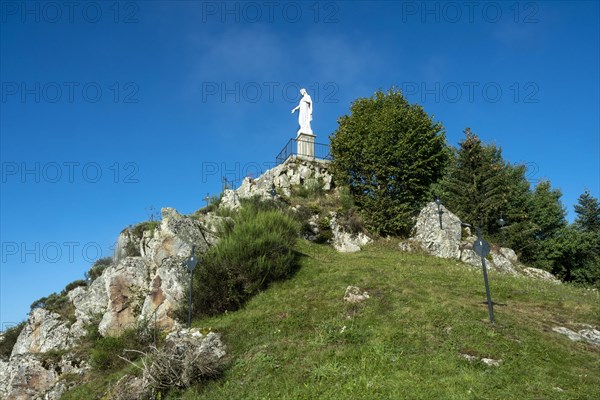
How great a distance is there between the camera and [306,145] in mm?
36125

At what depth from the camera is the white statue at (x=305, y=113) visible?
36.8m

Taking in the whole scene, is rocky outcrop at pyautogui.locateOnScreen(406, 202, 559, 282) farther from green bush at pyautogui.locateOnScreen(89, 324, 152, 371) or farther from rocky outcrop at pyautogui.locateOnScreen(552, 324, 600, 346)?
green bush at pyautogui.locateOnScreen(89, 324, 152, 371)

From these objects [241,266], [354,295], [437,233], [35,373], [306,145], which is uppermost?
[306,145]

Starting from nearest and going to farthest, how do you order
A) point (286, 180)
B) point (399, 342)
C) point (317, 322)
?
1. point (399, 342)
2. point (317, 322)
3. point (286, 180)

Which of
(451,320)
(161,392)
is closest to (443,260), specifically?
(451,320)

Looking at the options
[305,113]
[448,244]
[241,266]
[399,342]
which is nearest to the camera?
[399,342]

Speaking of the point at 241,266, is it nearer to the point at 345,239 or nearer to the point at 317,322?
the point at 317,322

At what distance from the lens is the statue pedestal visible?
118ft

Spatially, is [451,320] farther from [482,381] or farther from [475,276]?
[475,276]

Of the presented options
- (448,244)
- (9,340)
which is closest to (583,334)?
(448,244)

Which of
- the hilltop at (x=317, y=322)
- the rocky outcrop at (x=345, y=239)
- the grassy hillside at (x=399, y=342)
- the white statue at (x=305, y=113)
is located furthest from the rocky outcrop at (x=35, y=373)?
the white statue at (x=305, y=113)

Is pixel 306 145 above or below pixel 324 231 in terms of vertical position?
above

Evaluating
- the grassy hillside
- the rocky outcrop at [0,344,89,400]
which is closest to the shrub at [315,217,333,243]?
the grassy hillside

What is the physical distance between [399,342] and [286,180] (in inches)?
864
